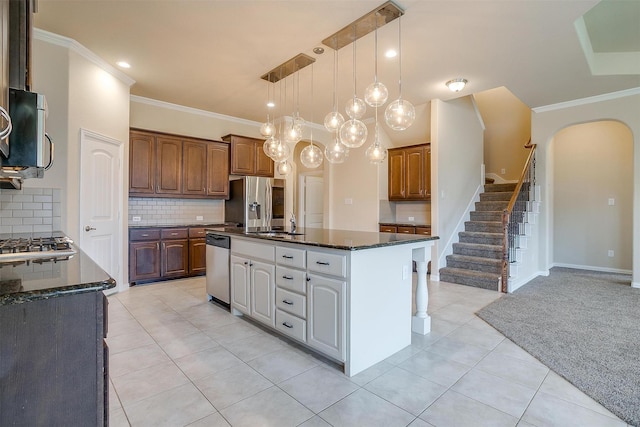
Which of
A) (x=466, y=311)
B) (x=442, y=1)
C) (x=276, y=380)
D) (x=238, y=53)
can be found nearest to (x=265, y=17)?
(x=238, y=53)

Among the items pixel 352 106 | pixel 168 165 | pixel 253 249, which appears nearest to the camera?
pixel 253 249

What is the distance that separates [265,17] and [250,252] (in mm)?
2277

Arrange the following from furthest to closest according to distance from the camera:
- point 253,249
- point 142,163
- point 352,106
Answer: point 142,163, point 352,106, point 253,249

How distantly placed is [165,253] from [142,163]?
57.8 inches

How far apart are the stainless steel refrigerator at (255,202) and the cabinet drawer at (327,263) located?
321 cm

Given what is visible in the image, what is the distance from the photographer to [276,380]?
2.16m

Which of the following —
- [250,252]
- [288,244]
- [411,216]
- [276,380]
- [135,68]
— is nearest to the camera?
[276,380]

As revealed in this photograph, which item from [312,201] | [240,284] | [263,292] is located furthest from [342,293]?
[312,201]

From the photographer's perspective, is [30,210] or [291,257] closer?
[291,257]

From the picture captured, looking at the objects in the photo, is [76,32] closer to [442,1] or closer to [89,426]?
[442,1]

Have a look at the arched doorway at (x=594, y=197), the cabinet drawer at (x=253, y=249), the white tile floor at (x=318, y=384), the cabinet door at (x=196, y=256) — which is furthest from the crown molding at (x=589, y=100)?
the cabinet door at (x=196, y=256)

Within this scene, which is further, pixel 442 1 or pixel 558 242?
pixel 558 242

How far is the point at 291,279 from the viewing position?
2.65 m

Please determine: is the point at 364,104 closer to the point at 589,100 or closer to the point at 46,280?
the point at 46,280
